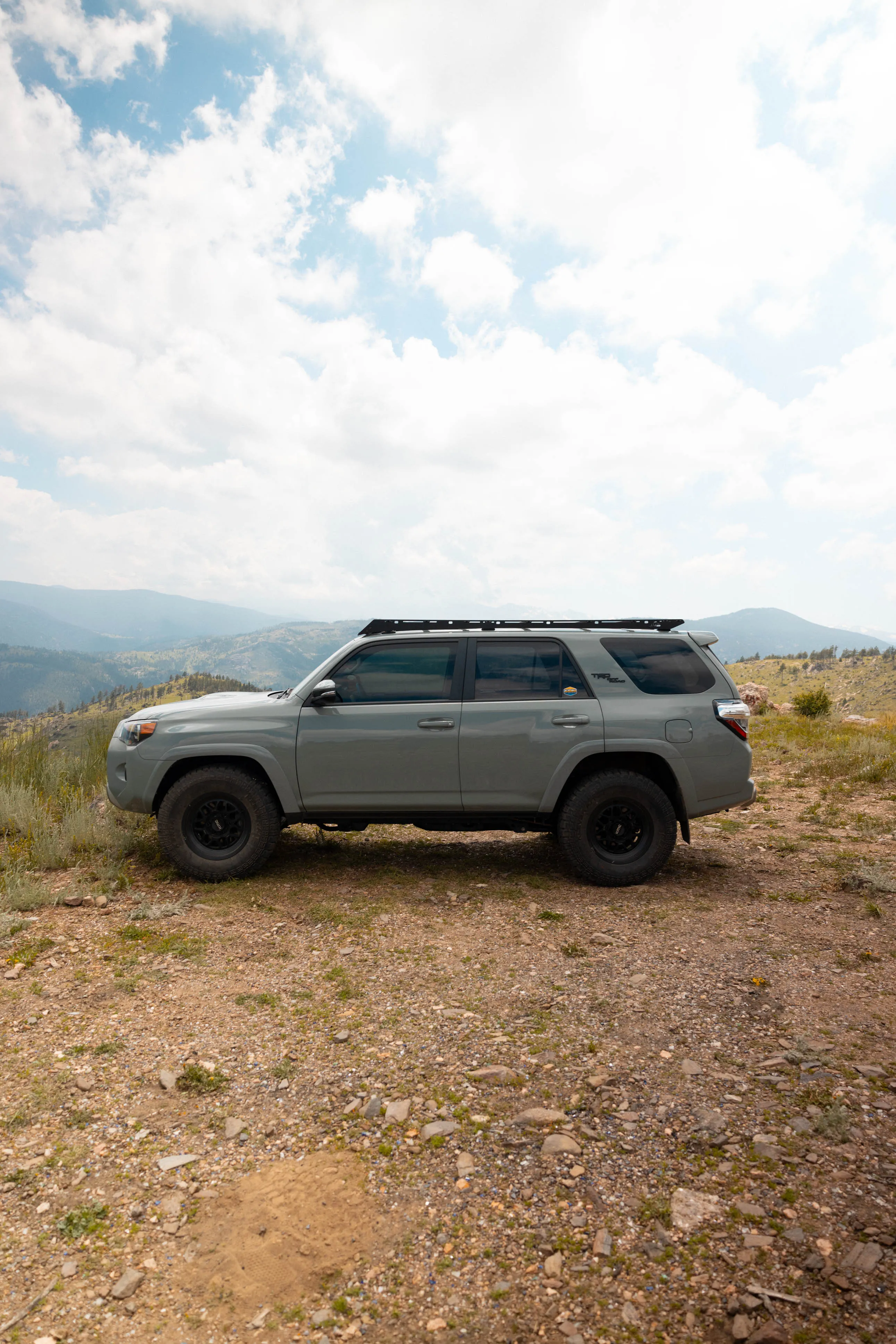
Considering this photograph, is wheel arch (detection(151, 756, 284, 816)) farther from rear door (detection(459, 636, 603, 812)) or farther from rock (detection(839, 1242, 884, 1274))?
rock (detection(839, 1242, 884, 1274))

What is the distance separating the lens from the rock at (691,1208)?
231 centimetres

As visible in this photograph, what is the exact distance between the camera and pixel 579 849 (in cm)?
562

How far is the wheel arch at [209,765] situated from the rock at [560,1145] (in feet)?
11.5

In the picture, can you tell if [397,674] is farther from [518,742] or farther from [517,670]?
[518,742]

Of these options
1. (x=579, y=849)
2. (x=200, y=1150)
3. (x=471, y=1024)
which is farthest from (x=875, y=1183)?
(x=579, y=849)

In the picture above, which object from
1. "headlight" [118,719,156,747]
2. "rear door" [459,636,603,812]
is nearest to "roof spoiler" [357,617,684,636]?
"rear door" [459,636,603,812]

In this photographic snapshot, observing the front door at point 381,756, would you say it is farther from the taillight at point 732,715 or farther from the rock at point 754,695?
the rock at point 754,695

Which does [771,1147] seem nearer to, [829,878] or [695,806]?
[695,806]

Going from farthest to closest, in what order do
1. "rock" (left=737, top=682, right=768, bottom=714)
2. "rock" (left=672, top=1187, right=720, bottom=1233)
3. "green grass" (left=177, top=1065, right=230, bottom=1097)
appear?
"rock" (left=737, top=682, right=768, bottom=714), "green grass" (left=177, top=1065, right=230, bottom=1097), "rock" (left=672, top=1187, right=720, bottom=1233)

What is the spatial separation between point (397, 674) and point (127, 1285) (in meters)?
4.14

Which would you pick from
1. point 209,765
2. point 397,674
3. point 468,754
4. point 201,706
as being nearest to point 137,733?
point 201,706

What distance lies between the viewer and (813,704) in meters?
22.5

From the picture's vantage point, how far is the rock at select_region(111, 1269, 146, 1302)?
2111 millimetres

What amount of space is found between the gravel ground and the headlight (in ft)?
4.16
